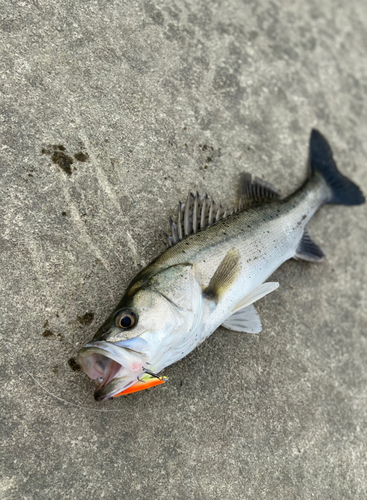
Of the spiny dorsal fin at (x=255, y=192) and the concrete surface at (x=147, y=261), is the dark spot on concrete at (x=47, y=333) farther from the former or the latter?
the spiny dorsal fin at (x=255, y=192)

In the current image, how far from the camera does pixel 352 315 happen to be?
3674 millimetres

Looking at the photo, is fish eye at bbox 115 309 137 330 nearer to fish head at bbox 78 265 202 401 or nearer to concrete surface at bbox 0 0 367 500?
fish head at bbox 78 265 202 401

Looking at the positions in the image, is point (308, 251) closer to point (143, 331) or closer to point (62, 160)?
point (143, 331)

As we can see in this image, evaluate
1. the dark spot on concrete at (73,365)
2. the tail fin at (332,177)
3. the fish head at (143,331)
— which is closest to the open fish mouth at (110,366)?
Result: the fish head at (143,331)

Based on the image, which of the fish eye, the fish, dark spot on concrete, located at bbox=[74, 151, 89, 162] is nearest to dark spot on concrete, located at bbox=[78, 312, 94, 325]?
the fish

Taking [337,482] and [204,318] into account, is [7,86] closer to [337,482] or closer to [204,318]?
[204,318]

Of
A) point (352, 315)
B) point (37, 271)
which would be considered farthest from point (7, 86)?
point (352, 315)

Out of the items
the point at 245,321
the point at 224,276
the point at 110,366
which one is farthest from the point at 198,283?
the point at 110,366

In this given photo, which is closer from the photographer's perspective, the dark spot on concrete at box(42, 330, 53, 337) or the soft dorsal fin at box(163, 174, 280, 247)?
the dark spot on concrete at box(42, 330, 53, 337)

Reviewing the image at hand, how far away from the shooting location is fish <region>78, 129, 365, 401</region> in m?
2.17

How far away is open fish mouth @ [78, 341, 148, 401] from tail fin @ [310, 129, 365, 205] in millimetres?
2649

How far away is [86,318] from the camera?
261cm

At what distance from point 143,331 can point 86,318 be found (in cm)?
60

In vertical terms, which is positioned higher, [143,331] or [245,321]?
[143,331]
